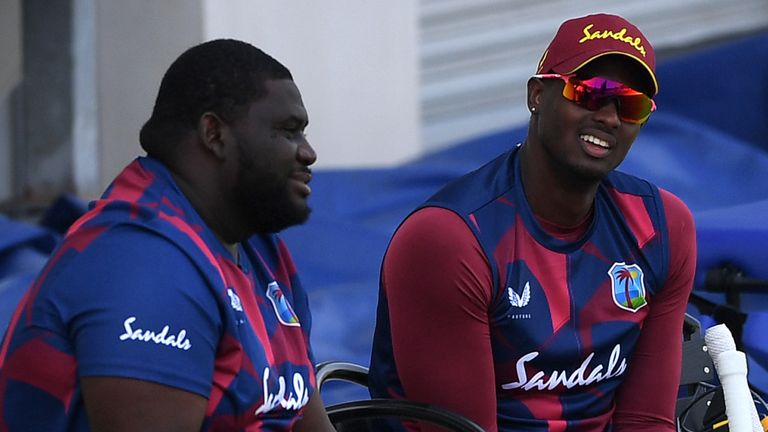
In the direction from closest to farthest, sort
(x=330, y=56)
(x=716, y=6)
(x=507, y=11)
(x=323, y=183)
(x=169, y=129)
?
(x=169, y=129)
(x=323, y=183)
(x=330, y=56)
(x=507, y=11)
(x=716, y=6)

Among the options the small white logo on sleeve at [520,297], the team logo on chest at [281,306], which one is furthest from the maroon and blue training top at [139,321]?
the small white logo on sleeve at [520,297]

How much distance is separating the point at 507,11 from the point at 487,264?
4.26 metres

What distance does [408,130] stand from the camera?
6125mm

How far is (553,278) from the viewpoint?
286 centimetres

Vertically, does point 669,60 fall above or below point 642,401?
above

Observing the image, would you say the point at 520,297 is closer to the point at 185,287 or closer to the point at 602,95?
the point at 602,95

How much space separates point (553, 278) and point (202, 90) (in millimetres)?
916

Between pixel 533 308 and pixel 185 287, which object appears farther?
pixel 533 308

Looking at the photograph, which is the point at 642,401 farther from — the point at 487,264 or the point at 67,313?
the point at 67,313

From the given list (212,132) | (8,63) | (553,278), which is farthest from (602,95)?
(8,63)

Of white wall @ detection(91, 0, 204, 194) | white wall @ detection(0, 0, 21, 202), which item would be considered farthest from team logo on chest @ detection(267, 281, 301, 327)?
white wall @ detection(0, 0, 21, 202)

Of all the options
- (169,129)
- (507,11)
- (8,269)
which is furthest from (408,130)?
(169,129)

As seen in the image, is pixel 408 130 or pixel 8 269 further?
pixel 408 130

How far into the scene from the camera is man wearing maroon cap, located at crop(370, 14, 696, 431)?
2.76 meters
